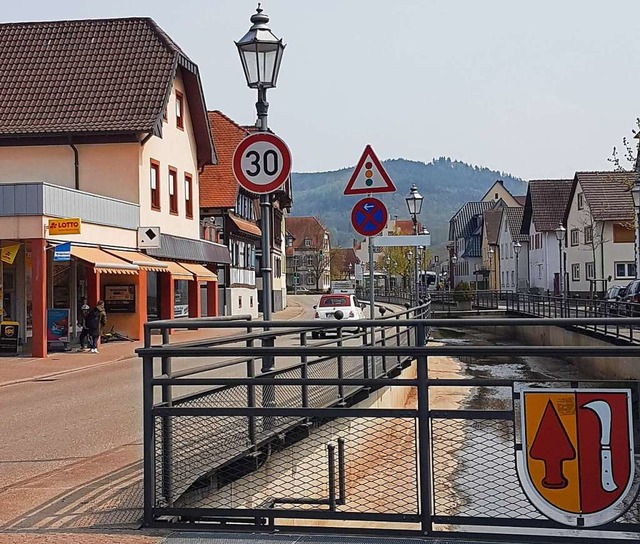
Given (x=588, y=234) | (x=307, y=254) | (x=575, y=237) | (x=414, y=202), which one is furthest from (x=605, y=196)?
(x=307, y=254)

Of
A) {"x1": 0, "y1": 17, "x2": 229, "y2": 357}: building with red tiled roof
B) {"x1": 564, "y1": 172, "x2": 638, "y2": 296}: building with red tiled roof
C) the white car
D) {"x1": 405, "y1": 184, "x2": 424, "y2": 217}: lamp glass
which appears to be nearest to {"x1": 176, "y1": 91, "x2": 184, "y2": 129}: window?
{"x1": 0, "y1": 17, "x2": 229, "y2": 357}: building with red tiled roof

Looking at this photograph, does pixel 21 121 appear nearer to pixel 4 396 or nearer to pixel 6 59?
pixel 6 59

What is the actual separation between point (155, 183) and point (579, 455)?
31.7 meters

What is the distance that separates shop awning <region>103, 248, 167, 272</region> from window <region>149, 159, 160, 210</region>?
8.91 feet

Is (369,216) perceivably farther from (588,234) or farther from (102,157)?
(588,234)

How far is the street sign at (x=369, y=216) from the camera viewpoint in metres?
12.4

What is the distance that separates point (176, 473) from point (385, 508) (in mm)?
1468

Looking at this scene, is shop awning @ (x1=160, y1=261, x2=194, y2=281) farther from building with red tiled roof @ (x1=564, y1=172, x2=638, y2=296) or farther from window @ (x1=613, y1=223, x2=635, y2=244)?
window @ (x1=613, y1=223, x2=635, y2=244)

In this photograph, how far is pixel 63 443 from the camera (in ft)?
36.8

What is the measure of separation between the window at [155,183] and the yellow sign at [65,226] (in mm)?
9778

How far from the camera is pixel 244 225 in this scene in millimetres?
53656

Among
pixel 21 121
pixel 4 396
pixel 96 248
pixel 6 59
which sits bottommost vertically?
pixel 4 396

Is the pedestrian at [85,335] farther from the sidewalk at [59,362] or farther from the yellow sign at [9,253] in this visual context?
the yellow sign at [9,253]

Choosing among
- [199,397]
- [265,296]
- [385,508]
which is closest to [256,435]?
[199,397]
